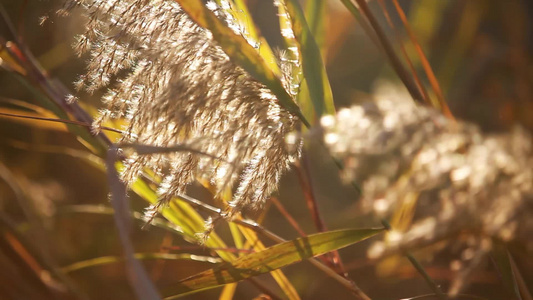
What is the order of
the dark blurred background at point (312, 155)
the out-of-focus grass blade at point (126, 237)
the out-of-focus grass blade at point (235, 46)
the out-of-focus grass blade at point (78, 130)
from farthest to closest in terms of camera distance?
1. the dark blurred background at point (312, 155)
2. the out-of-focus grass blade at point (78, 130)
3. the out-of-focus grass blade at point (235, 46)
4. the out-of-focus grass blade at point (126, 237)

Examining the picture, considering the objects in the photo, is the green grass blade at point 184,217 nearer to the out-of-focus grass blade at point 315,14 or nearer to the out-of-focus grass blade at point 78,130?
the out-of-focus grass blade at point 78,130

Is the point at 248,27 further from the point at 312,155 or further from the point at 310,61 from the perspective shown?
the point at 312,155

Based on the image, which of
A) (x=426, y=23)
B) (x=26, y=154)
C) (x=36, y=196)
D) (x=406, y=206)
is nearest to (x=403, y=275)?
(x=406, y=206)

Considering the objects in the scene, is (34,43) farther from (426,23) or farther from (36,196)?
(426,23)

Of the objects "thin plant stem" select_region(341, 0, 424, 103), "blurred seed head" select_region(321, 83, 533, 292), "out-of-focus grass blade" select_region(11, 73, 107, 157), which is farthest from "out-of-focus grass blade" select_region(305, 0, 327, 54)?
"out-of-focus grass blade" select_region(11, 73, 107, 157)

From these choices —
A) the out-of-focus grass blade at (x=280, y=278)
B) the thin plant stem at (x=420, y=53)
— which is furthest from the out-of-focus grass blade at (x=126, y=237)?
the thin plant stem at (x=420, y=53)

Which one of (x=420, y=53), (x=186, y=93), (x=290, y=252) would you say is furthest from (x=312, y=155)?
(x=186, y=93)
